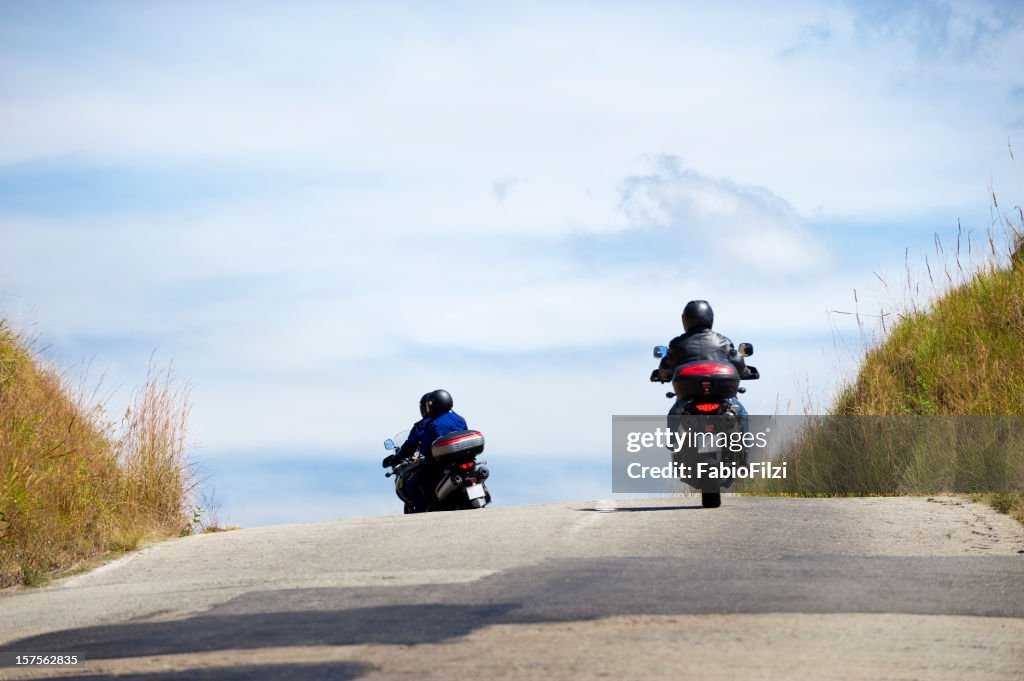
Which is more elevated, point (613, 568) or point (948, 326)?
point (948, 326)

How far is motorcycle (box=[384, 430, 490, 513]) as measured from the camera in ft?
55.2

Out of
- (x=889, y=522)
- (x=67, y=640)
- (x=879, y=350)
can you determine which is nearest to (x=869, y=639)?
(x=67, y=640)

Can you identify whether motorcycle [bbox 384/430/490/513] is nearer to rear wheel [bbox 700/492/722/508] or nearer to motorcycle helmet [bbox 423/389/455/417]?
motorcycle helmet [bbox 423/389/455/417]

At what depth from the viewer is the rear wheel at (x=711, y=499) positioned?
1393 centimetres

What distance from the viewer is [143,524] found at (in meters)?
14.7

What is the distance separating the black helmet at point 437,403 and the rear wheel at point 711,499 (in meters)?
5.13

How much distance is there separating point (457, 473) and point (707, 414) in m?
5.13

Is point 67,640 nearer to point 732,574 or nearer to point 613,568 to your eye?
point 613,568

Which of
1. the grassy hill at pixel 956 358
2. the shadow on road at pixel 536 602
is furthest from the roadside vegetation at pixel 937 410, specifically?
the shadow on road at pixel 536 602

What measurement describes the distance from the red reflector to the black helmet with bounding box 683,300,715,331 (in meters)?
1.05

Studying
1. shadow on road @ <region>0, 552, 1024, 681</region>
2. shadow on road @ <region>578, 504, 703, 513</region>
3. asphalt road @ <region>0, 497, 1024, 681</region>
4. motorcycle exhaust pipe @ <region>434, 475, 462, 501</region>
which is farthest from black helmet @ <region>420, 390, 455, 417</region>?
shadow on road @ <region>0, 552, 1024, 681</region>

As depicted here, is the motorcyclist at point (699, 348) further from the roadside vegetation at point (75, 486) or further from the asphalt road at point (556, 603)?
the roadside vegetation at point (75, 486)

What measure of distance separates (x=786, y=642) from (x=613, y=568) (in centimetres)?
274

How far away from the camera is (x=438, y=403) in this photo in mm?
18281
